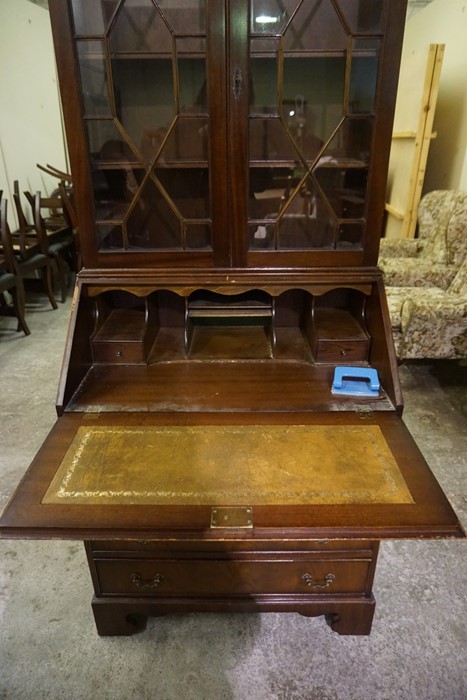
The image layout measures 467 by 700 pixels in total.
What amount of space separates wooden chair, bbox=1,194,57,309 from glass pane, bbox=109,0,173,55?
2454 mm

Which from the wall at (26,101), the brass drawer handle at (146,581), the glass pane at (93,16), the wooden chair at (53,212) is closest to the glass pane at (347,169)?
the glass pane at (93,16)

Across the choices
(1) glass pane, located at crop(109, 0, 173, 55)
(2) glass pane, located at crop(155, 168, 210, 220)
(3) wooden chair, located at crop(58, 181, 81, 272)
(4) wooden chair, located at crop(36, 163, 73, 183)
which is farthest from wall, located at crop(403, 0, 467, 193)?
(4) wooden chair, located at crop(36, 163, 73, 183)

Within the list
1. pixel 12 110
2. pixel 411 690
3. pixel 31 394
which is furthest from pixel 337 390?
pixel 12 110

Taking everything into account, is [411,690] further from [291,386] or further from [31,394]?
[31,394]

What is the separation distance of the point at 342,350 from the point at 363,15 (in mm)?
888

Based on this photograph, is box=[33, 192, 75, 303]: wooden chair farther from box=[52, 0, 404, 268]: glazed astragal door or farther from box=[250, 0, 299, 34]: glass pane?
box=[250, 0, 299, 34]: glass pane

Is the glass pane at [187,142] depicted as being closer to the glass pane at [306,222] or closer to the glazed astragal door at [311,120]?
the glazed astragal door at [311,120]

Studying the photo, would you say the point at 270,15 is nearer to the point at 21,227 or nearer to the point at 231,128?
the point at 231,128

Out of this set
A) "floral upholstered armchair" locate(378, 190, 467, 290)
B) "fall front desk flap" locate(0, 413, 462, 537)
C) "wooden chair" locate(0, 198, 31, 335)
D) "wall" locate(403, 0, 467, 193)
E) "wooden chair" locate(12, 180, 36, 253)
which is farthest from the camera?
"wooden chair" locate(12, 180, 36, 253)

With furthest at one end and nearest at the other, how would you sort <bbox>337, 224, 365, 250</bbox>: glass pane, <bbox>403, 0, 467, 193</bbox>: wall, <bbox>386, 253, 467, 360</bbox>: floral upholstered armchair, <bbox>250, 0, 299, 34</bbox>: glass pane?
<bbox>403, 0, 467, 193</bbox>: wall → <bbox>386, 253, 467, 360</bbox>: floral upholstered armchair → <bbox>337, 224, 365, 250</bbox>: glass pane → <bbox>250, 0, 299, 34</bbox>: glass pane

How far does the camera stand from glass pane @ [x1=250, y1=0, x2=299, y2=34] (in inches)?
46.2

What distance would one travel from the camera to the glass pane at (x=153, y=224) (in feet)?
4.50

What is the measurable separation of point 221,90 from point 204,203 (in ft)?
0.96

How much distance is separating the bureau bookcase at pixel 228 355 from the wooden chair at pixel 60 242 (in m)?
2.71
